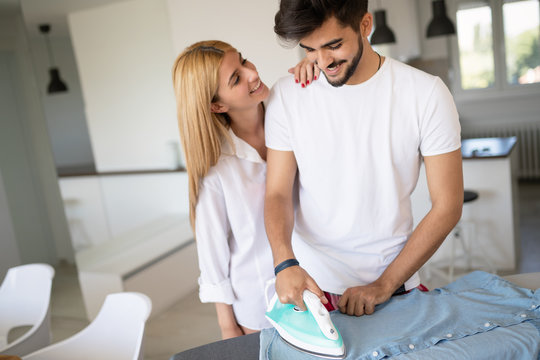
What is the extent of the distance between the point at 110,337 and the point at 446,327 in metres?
1.24

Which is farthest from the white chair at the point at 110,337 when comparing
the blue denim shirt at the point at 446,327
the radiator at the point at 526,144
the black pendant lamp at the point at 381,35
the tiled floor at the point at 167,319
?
the radiator at the point at 526,144

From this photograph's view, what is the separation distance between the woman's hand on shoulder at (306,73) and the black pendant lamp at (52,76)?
236 cm

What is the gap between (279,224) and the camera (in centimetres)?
134

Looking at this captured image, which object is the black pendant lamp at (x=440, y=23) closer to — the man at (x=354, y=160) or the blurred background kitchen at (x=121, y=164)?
the blurred background kitchen at (x=121, y=164)

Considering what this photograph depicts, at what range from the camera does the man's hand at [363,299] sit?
1.19m

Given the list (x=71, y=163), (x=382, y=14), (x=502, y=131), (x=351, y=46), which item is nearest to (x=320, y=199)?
(x=351, y=46)

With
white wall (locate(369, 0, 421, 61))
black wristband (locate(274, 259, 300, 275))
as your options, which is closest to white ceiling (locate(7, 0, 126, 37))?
black wristband (locate(274, 259, 300, 275))

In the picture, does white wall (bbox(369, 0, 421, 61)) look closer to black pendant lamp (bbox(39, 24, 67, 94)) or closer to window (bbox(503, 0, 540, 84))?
A: window (bbox(503, 0, 540, 84))

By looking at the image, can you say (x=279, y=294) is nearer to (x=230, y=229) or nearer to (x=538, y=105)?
(x=230, y=229)

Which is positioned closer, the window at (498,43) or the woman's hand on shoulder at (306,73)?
the woman's hand on shoulder at (306,73)

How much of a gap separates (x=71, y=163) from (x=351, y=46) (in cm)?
266

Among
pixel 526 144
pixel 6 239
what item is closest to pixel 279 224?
pixel 6 239

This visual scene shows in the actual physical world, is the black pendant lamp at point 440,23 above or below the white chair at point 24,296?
above

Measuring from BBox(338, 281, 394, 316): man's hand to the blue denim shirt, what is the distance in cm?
2
